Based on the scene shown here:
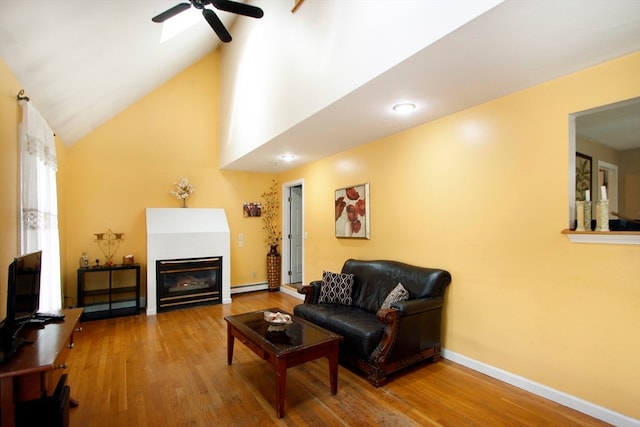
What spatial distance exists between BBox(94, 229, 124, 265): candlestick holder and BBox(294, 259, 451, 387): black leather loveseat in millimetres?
3505

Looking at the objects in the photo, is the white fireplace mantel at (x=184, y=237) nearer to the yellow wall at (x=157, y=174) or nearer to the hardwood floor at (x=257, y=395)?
the yellow wall at (x=157, y=174)

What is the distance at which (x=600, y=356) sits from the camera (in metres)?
2.18

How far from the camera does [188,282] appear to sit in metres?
5.25

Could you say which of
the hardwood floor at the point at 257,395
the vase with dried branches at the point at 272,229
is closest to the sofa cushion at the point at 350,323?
the hardwood floor at the point at 257,395

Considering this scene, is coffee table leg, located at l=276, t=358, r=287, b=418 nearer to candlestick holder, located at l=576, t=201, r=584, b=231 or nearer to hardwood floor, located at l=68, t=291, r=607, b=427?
hardwood floor, located at l=68, t=291, r=607, b=427

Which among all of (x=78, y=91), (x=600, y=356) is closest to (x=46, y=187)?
(x=78, y=91)

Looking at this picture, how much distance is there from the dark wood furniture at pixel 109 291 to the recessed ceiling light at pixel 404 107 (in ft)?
14.8

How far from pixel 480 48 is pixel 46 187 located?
4005mm

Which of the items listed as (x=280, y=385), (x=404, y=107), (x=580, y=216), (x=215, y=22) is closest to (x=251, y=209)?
(x=215, y=22)

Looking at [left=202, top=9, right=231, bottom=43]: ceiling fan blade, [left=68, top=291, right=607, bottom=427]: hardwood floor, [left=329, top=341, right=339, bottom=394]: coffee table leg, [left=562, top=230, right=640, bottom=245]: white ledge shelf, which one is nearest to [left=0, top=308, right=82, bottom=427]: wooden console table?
[left=68, top=291, right=607, bottom=427]: hardwood floor

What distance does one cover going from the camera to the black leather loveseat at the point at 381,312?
107 inches

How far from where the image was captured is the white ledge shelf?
6.64 feet

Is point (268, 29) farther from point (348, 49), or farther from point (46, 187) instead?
point (46, 187)

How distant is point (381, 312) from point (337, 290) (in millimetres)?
1087
